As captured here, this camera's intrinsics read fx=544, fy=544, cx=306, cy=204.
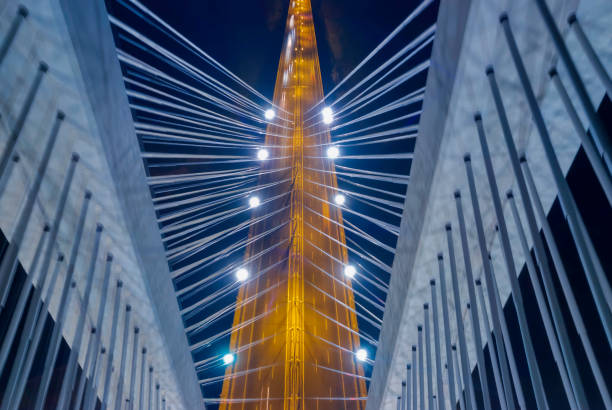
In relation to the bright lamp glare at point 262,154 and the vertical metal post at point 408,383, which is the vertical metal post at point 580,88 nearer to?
the vertical metal post at point 408,383

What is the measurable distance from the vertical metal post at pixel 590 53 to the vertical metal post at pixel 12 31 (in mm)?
1776

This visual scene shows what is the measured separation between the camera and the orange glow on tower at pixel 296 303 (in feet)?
16.8

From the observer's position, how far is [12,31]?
183cm

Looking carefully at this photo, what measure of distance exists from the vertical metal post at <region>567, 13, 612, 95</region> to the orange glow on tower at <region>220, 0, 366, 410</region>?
245 cm

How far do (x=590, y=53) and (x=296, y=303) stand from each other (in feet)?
15.0

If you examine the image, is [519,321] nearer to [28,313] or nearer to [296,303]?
[28,313]

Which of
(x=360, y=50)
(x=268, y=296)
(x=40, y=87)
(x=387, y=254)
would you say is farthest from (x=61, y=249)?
(x=360, y=50)

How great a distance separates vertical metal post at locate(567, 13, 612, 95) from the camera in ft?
4.40

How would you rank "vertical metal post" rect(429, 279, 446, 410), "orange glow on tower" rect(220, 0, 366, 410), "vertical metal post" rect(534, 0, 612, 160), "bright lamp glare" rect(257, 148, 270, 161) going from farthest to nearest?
"bright lamp glare" rect(257, 148, 270, 161) < "orange glow on tower" rect(220, 0, 366, 410) < "vertical metal post" rect(429, 279, 446, 410) < "vertical metal post" rect(534, 0, 612, 160)

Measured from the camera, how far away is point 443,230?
104 inches

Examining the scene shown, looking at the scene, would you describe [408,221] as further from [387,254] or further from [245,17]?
[245,17]

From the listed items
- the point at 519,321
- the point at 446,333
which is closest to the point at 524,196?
the point at 519,321

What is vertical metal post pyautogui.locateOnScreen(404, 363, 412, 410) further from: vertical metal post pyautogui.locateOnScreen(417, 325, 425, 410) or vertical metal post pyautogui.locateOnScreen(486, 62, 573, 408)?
vertical metal post pyautogui.locateOnScreen(486, 62, 573, 408)

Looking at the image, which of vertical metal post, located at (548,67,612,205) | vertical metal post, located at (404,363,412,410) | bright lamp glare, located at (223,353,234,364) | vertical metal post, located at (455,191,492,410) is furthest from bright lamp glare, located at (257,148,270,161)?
vertical metal post, located at (548,67,612,205)
